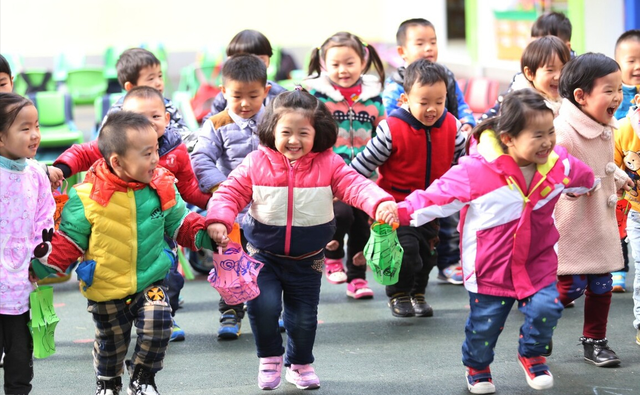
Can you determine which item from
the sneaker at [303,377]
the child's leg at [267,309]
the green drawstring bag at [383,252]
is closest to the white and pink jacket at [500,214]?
the green drawstring bag at [383,252]

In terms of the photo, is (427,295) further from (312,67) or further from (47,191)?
(47,191)

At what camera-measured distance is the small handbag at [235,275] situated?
3.97 m

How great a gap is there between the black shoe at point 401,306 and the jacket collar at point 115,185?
1.91 meters

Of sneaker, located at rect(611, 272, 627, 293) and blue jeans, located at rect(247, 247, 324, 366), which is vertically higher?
blue jeans, located at rect(247, 247, 324, 366)

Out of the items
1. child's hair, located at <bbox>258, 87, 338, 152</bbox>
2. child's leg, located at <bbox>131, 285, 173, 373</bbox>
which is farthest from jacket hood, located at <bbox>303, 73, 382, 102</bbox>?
child's leg, located at <bbox>131, 285, 173, 373</bbox>

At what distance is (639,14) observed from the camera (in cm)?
906

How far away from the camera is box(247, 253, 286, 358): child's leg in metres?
4.12

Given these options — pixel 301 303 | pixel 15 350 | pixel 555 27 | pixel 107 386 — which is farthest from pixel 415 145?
pixel 15 350

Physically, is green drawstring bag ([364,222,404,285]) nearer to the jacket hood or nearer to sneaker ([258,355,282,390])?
sneaker ([258,355,282,390])

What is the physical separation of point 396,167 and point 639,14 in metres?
5.10

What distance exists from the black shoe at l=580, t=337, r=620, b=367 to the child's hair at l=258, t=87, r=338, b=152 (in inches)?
63.6

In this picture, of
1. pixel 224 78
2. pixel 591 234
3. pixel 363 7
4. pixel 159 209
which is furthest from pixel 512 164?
pixel 363 7

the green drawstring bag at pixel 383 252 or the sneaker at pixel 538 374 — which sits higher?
the green drawstring bag at pixel 383 252

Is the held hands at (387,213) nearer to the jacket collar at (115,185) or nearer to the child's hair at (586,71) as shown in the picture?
the jacket collar at (115,185)
